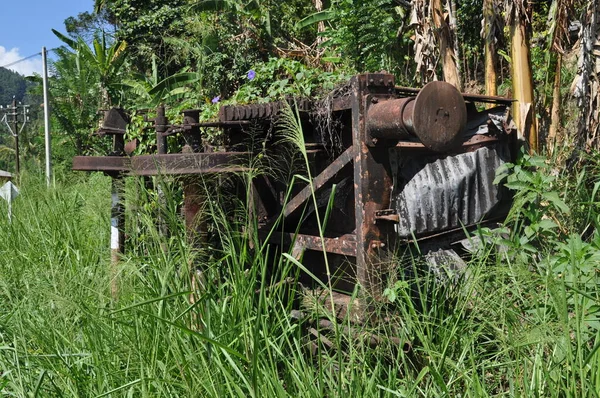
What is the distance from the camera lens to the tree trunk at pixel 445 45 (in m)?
5.91

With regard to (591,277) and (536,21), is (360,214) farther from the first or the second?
(536,21)

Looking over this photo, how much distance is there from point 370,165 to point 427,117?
1.47ft

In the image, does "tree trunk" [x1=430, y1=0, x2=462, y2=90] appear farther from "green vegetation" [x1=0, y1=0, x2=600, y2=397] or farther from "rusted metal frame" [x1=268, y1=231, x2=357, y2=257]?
"rusted metal frame" [x1=268, y1=231, x2=357, y2=257]

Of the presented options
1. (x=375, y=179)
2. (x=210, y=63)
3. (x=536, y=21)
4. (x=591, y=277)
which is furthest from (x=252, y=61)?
(x=591, y=277)

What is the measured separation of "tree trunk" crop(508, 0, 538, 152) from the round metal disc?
222 centimetres

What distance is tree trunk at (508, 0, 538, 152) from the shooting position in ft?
17.5

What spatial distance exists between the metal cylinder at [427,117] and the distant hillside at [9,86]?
126 metres

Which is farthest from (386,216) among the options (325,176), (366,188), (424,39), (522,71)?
(424,39)

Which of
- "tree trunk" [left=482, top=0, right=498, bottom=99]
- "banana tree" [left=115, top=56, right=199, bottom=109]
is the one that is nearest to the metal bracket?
"tree trunk" [left=482, top=0, right=498, bottom=99]

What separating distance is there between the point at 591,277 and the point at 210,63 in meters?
13.5

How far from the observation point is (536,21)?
11.7 metres

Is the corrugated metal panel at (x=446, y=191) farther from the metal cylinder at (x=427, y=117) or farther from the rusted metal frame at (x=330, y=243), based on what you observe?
the metal cylinder at (x=427, y=117)

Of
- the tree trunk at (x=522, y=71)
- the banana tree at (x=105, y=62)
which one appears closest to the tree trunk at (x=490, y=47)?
the tree trunk at (x=522, y=71)

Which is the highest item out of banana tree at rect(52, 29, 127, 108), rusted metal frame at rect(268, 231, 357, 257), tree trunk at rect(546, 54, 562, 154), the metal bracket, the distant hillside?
the distant hillside
